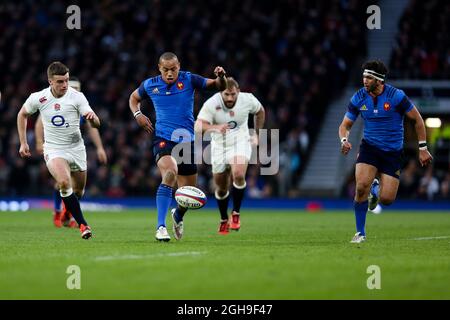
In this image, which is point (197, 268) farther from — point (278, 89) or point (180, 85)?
point (278, 89)

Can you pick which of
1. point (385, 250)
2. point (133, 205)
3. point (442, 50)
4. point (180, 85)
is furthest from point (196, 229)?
point (442, 50)

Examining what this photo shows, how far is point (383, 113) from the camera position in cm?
1397

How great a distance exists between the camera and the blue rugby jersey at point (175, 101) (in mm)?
14227

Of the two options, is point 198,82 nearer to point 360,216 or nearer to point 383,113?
point 383,113

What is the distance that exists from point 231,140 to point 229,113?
51 cm

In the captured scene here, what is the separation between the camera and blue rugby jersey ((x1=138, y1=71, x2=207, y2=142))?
46.7 ft

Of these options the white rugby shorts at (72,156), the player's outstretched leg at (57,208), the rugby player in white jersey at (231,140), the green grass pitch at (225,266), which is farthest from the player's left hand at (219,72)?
the player's outstretched leg at (57,208)

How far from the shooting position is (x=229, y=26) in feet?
118

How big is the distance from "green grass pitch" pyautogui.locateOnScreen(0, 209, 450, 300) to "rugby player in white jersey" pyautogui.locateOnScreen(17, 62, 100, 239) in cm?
79

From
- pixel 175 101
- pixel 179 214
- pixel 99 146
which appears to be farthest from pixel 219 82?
pixel 99 146

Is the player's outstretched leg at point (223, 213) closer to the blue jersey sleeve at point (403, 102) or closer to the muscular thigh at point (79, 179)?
the muscular thigh at point (79, 179)

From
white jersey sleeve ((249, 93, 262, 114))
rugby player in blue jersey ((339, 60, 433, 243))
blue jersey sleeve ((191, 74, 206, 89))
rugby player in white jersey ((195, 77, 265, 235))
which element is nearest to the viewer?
rugby player in blue jersey ((339, 60, 433, 243))

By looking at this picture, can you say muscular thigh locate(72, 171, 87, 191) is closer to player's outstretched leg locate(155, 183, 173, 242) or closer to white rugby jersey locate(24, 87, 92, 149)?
white rugby jersey locate(24, 87, 92, 149)

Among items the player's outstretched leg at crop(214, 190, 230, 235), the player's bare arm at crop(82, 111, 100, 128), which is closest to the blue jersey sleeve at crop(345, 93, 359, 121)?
the player's bare arm at crop(82, 111, 100, 128)
